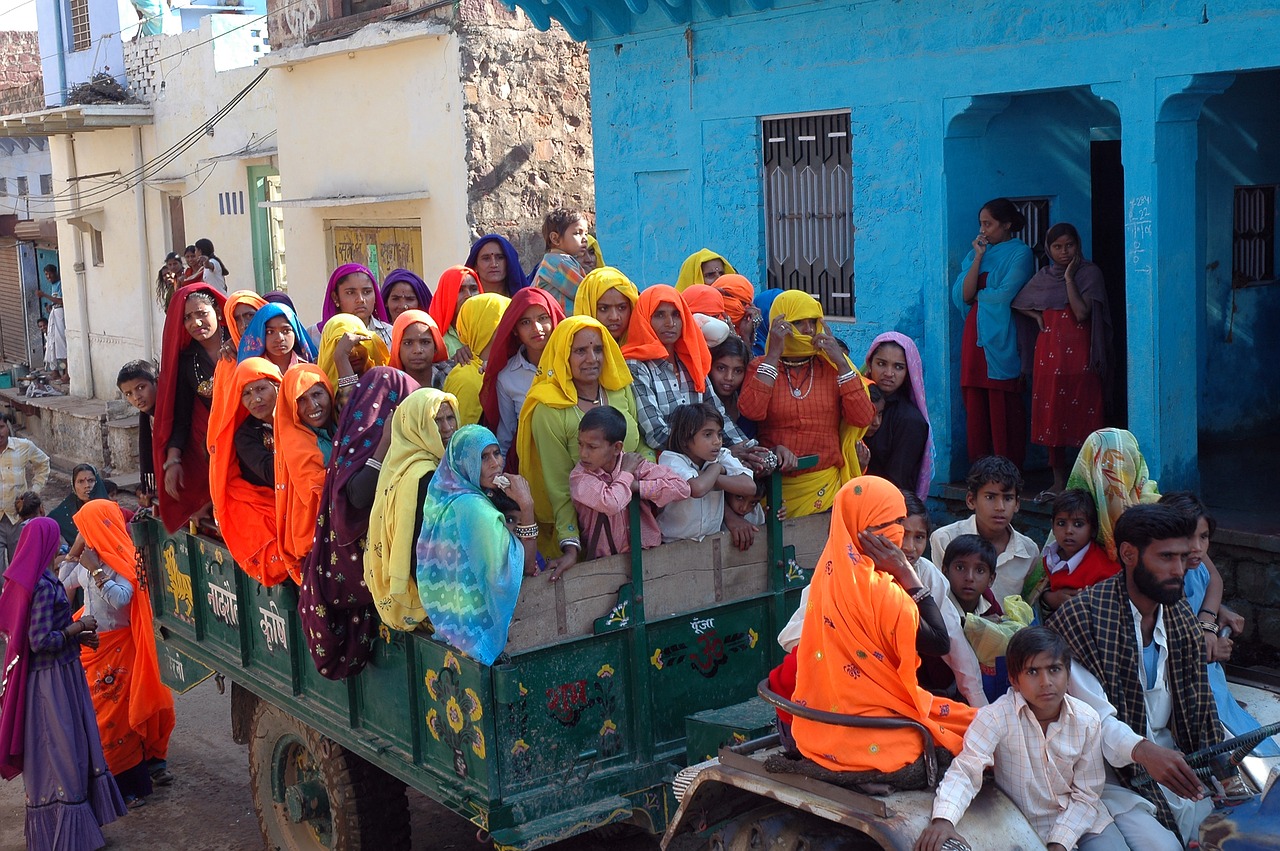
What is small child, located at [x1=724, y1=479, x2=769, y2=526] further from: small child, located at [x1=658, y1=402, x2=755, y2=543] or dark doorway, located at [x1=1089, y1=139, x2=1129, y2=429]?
dark doorway, located at [x1=1089, y1=139, x2=1129, y2=429]

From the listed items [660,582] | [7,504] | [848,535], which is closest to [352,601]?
[660,582]

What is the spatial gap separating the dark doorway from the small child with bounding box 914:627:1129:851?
493cm

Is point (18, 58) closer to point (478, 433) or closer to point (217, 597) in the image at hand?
point (217, 597)

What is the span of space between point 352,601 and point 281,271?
11602mm

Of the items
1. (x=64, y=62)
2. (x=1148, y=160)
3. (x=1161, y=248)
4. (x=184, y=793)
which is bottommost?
(x=184, y=793)

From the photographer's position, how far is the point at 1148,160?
642cm

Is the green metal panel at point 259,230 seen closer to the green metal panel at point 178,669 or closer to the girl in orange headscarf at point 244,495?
the green metal panel at point 178,669

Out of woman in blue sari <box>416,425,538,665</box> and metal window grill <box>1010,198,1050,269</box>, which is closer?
woman in blue sari <box>416,425,538,665</box>

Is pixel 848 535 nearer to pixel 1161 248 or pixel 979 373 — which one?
pixel 1161 248

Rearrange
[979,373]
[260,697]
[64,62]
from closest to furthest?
[260,697] → [979,373] → [64,62]

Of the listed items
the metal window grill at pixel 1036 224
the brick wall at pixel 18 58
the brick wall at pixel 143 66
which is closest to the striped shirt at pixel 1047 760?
the metal window grill at pixel 1036 224

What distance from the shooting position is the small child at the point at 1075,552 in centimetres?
432

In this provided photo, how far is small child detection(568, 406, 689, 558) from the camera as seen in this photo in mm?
4309

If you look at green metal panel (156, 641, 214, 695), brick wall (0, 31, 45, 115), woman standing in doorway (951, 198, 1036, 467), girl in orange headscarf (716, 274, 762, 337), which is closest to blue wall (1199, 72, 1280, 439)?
woman standing in doorway (951, 198, 1036, 467)
